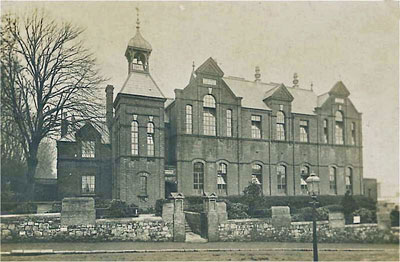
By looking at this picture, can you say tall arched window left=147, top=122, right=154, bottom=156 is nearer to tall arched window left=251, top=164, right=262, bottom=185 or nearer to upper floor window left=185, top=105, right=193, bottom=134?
upper floor window left=185, top=105, right=193, bottom=134

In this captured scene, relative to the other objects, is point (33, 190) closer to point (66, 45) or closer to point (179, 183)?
point (66, 45)

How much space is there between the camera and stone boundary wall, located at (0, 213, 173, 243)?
11242 millimetres

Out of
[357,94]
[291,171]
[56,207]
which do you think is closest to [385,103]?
[357,94]

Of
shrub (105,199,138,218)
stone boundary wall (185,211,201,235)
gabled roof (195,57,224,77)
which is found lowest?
stone boundary wall (185,211,201,235)

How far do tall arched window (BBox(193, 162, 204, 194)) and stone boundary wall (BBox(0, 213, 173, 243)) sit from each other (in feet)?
12.1

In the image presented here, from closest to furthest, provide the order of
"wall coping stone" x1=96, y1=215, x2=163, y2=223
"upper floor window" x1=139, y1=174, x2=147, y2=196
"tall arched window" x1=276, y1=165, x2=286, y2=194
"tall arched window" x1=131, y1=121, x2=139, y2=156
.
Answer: "wall coping stone" x1=96, y1=215, x2=163, y2=223
"tall arched window" x1=131, y1=121, x2=139, y2=156
"upper floor window" x1=139, y1=174, x2=147, y2=196
"tall arched window" x1=276, y1=165, x2=286, y2=194

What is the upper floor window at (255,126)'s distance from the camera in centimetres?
1633

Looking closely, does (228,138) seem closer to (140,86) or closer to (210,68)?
(210,68)

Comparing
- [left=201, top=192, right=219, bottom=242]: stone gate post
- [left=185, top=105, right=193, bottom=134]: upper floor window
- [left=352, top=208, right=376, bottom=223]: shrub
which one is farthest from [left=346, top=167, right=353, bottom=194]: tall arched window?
[left=185, top=105, right=193, bottom=134]: upper floor window

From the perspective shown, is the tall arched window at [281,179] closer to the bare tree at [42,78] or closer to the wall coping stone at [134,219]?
the wall coping stone at [134,219]

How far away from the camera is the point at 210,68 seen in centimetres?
1421

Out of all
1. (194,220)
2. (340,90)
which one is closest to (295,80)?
(340,90)

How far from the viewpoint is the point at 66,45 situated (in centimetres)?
1127

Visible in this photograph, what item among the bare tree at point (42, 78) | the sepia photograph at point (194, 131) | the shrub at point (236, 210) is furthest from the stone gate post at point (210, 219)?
the bare tree at point (42, 78)
